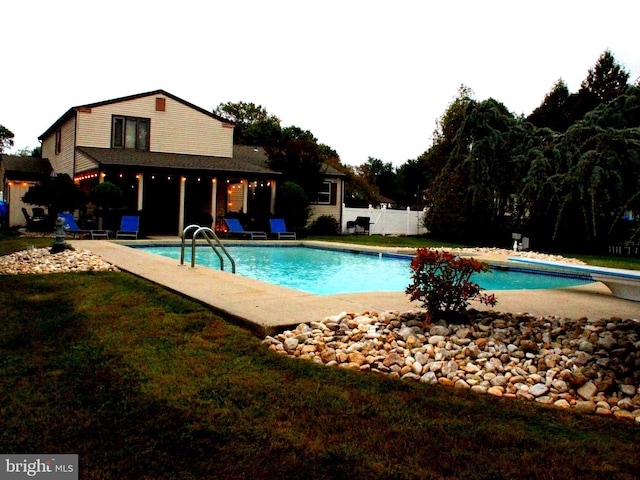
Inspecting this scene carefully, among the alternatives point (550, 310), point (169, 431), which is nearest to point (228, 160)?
point (550, 310)

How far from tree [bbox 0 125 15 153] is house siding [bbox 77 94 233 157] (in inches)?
1787

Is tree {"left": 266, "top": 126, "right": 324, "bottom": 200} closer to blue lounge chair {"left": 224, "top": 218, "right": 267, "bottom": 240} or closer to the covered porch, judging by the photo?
the covered porch

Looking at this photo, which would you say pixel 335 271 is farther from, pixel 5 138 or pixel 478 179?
pixel 5 138

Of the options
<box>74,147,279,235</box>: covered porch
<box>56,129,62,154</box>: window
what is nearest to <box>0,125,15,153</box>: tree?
<box>56,129,62,154</box>: window

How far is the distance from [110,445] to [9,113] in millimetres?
44083

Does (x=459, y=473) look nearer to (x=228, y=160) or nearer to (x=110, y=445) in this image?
(x=110, y=445)

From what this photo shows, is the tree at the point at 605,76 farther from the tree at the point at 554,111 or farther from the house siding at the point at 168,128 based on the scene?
the house siding at the point at 168,128

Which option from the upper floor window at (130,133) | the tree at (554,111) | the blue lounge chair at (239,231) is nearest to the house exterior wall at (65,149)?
the upper floor window at (130,133)

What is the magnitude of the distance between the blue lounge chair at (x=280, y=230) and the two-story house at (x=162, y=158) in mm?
722

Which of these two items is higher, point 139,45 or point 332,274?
point 139,45

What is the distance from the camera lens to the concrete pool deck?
16.6ft

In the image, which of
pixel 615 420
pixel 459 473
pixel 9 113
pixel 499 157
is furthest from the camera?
pixel 9 113

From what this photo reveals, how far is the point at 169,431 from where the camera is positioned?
8.87ft

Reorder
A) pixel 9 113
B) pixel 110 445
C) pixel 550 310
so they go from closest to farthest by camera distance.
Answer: pixel 110 445, pixel 550 310, pixel 9 113
